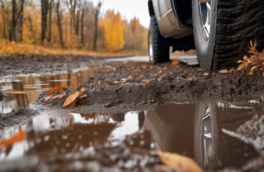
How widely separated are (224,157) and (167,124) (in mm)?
432

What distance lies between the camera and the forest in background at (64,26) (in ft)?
66.7

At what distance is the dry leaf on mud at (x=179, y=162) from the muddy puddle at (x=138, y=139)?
3 cm

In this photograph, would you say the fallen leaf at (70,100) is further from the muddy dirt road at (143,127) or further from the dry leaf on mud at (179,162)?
the dry leaf on mud at (179,162)

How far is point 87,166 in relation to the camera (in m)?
0.70

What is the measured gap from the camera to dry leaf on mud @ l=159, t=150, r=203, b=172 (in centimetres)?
70

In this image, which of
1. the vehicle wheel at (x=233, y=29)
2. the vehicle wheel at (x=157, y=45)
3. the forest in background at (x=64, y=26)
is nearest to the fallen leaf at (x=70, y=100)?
the vehicle wheel at (x=233, y=29)

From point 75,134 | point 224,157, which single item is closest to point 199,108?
point 224,157

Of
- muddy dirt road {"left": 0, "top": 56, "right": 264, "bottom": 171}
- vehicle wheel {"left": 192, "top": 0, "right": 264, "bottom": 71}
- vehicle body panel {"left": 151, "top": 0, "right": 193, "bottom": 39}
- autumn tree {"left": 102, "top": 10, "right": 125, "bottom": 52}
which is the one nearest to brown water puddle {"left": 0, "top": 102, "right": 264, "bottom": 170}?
muddy dirt road {"left": 0, "top": 56, "right": 264, "bottom": 171}

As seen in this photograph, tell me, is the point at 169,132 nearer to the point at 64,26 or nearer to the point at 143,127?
the point at 143,127

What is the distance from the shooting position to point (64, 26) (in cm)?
4119

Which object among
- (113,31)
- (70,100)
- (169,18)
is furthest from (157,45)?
(113,31)

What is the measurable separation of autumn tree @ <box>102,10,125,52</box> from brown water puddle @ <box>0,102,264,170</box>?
3993 cm

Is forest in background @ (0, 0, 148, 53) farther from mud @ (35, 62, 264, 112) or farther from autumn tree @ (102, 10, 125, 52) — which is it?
mud @ (35, 62, 264, 112)

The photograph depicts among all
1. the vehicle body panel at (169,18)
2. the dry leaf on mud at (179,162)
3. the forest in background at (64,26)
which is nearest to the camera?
the dry leaf on mud at (179,162)
